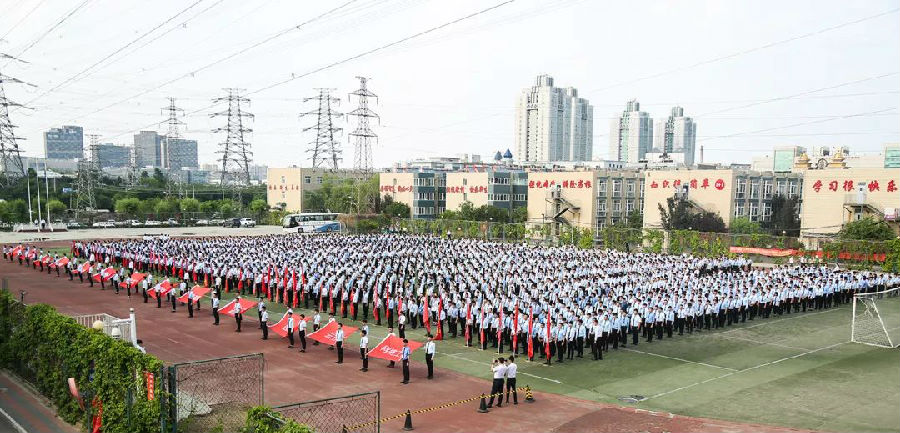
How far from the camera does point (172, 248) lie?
34688 millimetres

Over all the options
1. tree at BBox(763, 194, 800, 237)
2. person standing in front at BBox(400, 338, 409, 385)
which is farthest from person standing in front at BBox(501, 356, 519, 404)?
tree at BBox(763, 194, 800, 237)

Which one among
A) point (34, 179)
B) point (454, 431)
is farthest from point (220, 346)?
point (34, 179)

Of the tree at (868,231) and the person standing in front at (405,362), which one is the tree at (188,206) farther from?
the person standing in front at (405,362)

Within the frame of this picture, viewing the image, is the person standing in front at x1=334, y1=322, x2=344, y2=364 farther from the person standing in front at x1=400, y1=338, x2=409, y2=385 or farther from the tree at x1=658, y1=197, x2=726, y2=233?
the tree at x1=658, y1=197, x2=726, y2=233

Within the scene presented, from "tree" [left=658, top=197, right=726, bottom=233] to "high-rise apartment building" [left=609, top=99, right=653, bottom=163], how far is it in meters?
A: 107

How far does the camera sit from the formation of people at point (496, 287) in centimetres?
1939

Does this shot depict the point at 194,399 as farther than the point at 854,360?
No

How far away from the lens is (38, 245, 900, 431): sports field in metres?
14.0

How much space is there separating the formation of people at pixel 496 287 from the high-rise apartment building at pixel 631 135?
133270mm

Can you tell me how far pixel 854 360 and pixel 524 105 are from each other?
454 feet

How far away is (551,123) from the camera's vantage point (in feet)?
498

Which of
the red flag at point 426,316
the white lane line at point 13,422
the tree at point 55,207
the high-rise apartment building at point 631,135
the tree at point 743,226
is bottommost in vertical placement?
the white lane line at point 13,422

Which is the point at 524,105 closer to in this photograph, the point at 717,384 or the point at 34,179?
the point at 34,179

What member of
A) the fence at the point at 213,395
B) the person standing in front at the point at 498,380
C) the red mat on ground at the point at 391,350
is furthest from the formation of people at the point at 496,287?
the fence at the point at 213,395
